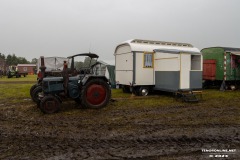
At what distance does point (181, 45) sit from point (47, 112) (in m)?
9.94

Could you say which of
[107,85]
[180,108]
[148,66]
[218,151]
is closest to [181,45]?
[148,66]

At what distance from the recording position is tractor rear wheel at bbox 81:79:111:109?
7320mm

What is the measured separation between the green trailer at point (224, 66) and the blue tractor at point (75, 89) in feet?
31.1

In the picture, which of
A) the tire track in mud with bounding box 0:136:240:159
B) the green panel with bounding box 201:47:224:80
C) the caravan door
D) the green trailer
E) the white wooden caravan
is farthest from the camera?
the green panel with bounding box 201:47:224:80

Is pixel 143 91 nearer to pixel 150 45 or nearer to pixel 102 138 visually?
pixel 150 45

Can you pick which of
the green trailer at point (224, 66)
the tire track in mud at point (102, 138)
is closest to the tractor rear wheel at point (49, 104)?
the tire track in mud at point (102, 138)

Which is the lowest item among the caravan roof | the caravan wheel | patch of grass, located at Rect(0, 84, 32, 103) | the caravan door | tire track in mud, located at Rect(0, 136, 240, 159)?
tire track in mud, located at Rect(0, 136, 240, 159)

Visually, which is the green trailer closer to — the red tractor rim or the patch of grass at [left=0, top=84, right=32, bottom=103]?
the red tractor rim

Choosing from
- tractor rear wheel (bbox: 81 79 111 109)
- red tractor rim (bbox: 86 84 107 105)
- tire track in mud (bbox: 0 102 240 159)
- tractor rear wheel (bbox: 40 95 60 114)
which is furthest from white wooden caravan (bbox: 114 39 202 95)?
tractor rear wheel (bbox: 40 95 60 114)

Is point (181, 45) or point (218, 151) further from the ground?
point (181, 45)

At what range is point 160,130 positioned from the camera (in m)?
5.11

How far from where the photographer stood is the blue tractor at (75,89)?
677 centimetres

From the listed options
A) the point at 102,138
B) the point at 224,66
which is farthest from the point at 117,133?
the point at 224,66

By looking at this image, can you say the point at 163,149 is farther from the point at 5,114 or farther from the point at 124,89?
the point at 124,89
